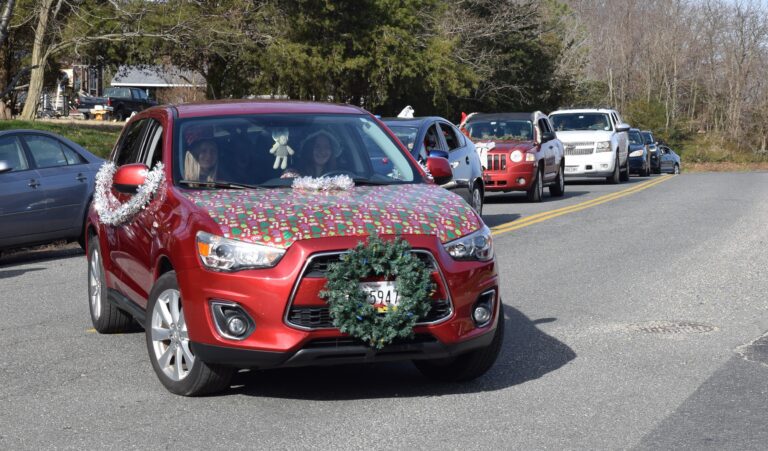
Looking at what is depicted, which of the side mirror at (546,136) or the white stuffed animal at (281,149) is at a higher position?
the white stuffed animal at (281,149)

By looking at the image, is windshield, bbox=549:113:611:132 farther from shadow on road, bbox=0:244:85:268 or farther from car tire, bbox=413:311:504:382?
car tire, bbox=413:311:504:382

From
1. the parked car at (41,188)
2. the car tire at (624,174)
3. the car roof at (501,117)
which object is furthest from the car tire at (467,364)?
the car tire at (624,174)

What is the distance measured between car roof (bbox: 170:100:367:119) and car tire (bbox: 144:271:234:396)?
147 cm

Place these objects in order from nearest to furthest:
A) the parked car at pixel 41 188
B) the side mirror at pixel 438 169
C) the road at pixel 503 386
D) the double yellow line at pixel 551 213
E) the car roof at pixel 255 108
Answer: the road at pixel 503 386 → the car roof at pixel 255 108 → the side mirror at pixel 438 169 → the parked car at pixel 41 188 → the double yellow line at pixel 551 213

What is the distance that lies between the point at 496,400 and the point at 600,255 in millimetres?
7326

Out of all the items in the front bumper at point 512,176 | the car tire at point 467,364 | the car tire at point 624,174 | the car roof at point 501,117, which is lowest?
the car tire at point 624,174

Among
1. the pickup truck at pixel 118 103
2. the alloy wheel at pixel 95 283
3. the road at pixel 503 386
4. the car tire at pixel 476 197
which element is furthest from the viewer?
the pickup truck at pixel 118 103

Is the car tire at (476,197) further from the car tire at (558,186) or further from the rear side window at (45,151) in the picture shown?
the car tire at (558,186)

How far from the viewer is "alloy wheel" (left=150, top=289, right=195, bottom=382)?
654 cm

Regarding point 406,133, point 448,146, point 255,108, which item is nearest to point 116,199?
point 255,108

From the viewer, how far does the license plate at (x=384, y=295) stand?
20.3ft

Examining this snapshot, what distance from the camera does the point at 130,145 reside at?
871 centimetres

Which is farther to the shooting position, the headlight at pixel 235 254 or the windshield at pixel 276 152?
the windshield at pixel 276 152

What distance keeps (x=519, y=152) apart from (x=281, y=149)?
51.5ft
